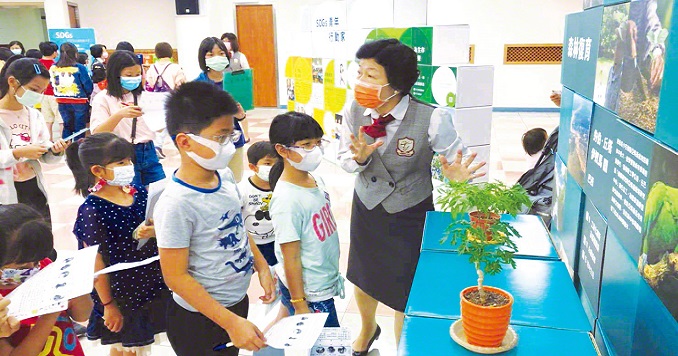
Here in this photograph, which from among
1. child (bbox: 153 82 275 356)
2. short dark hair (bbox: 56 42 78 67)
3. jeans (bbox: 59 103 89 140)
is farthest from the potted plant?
short dark hair (bbox: 56 42 78 67)

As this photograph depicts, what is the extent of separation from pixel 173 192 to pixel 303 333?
556 mm

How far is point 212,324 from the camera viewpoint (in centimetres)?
171

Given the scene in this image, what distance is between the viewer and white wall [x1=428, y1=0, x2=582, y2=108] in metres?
10.6

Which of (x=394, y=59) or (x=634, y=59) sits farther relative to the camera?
(x=394, y=59)

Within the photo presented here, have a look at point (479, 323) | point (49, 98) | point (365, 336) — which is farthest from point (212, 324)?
point (49, 98)

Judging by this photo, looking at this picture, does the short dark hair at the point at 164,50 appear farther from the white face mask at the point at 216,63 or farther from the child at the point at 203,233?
the child at the point at 203,233

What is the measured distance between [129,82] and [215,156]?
1.83 metres

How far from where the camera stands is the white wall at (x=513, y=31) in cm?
1062

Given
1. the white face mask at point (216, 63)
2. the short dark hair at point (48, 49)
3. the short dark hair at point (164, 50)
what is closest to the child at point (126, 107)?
the white face mask at point (216, 63)

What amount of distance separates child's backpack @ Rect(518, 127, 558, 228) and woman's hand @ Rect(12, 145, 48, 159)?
114 inches

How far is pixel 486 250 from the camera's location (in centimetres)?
127

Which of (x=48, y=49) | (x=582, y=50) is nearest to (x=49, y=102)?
(x=48, y=49)

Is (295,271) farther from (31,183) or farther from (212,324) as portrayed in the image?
(31,183)

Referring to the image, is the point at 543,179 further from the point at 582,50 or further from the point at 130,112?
the point at 130,112
